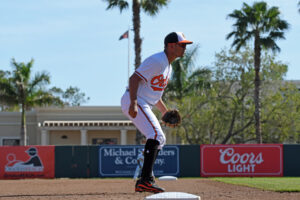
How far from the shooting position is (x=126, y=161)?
69.9ft

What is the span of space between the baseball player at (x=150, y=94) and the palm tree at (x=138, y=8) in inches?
696

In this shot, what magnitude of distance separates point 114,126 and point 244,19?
1274cm

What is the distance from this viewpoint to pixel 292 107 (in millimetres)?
36281

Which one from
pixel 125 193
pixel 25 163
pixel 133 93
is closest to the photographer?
pixel 133 93

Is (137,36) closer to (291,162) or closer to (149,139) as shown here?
(291,162)

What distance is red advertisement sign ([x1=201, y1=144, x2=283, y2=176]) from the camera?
21.4 meters

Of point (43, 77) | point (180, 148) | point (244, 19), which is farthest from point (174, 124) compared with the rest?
point (43, 77)

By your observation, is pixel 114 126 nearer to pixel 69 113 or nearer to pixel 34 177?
pixel 69 113

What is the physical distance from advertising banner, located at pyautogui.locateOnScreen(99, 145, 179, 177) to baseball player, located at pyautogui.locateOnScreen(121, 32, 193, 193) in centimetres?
1500

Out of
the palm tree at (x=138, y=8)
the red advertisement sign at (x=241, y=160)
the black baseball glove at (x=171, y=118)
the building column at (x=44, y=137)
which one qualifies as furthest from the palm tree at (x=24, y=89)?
the black baseball glove at (x=171, y=118)

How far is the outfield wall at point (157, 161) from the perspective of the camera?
837 inches

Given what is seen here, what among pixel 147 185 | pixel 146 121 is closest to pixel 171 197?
pixel 147 185

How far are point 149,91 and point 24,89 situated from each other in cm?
2771

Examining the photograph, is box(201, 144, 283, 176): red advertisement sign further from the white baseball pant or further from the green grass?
the white baseball pant
